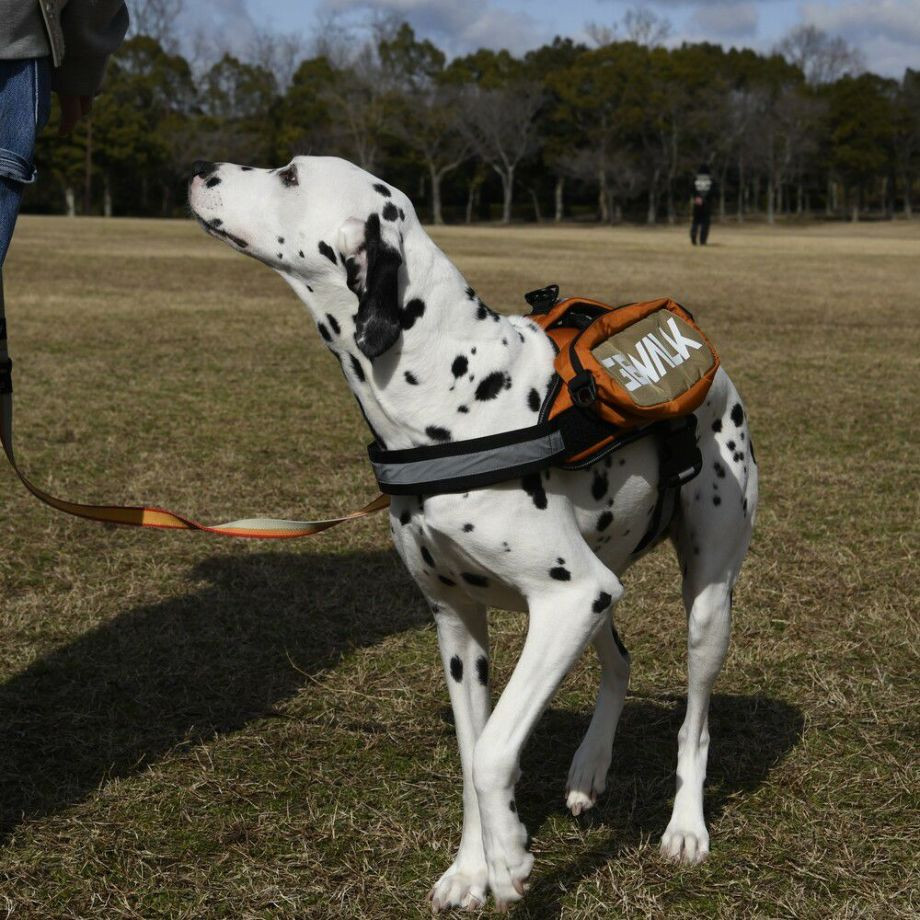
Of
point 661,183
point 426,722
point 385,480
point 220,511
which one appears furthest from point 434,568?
point 661,183

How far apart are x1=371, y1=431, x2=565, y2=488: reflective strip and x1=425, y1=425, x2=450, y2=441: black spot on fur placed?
6 cm

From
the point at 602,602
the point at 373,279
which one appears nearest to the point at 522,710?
the point at 602,602

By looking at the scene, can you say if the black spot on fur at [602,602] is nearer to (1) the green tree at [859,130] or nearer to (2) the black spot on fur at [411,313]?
(2) the black spot on fur at [411,313]

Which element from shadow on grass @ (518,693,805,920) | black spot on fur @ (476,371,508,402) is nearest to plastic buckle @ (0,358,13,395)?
black spot on fur @ (476,371,508,402)

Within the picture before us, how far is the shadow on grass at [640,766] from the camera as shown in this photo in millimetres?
3421

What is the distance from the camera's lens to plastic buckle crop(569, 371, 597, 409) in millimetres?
2945

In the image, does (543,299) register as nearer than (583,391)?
No

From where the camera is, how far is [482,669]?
127 inches

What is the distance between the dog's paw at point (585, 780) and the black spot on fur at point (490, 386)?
1.42m

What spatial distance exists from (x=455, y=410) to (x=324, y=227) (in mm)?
572

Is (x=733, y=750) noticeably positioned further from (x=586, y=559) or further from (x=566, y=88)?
(x=566, y=88)

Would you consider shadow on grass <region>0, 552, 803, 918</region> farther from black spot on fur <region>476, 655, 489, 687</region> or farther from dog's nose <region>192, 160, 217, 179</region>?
dog's nose <region>192, 160, 217, 179</region>

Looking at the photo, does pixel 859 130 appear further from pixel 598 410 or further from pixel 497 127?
pixel 598 410

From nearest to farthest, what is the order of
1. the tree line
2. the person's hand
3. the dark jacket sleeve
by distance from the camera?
the dark jacket sleeve → the person's hand → the tree line
